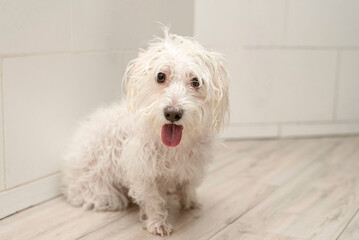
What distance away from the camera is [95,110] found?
2.09 meters

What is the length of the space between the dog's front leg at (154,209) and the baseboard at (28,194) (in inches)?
18.2

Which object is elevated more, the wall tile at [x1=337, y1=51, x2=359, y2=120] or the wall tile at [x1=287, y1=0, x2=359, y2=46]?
the wall tile at [x1=287, y1=0, x2=359, y2=46]

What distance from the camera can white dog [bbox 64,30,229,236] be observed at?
1.50 m

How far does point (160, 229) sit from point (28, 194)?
1.88 feet

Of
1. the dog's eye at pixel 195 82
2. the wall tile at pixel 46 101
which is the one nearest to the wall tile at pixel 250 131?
the wall tile at pixel 46 101

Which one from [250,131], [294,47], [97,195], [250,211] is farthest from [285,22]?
[97,195]

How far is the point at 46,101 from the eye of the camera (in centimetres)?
185

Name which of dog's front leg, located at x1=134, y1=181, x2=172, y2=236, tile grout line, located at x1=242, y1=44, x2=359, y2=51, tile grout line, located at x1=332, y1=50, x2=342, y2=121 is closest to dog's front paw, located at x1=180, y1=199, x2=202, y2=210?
dog's front leg, located at x1=134, y1=181, x2=172, y2=236

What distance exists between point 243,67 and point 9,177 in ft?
5.19

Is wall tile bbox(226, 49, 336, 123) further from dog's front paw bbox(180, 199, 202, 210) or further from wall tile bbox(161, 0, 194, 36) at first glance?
dog's front paw bbox(180, 199, 202, 210)

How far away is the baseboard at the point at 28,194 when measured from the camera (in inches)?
68.5

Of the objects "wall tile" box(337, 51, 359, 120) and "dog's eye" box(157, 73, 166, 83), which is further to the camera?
"wall tile" box(337, 51, 359, 120)

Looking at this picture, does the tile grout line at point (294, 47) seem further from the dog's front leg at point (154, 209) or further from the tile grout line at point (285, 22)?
the dog's front leg at point (154, 209)

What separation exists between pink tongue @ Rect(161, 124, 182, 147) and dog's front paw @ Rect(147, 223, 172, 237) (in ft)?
1.07
